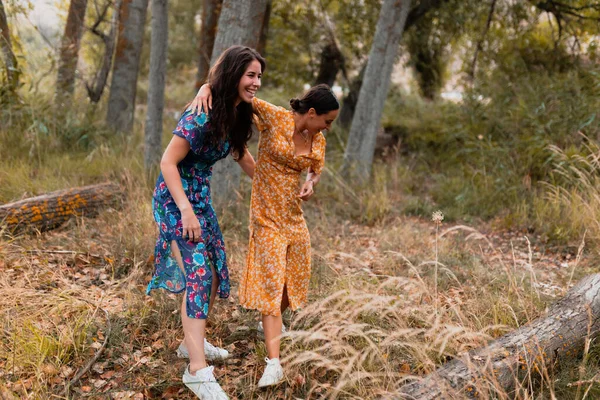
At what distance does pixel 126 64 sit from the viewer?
9359 millimetres

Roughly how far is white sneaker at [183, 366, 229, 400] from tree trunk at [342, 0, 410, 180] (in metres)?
5.67

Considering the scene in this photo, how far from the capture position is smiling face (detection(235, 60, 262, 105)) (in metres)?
3.10

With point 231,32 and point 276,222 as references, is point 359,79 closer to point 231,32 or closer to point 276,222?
point 231,32

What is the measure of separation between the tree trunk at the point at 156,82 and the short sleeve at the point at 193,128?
4.34 m

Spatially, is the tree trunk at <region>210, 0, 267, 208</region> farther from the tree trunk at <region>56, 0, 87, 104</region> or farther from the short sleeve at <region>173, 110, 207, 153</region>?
the tree trunk at <region>56, 0, 87, 104</region>

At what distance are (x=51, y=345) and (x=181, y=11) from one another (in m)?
18.2

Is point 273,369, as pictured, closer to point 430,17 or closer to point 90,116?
point 90,116

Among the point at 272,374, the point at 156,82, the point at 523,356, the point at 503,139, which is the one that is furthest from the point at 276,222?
the point at 503,139

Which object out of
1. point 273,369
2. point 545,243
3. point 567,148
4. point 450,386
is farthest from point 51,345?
point 567,148

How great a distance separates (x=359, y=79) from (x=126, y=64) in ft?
16.6

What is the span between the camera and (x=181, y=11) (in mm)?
19688

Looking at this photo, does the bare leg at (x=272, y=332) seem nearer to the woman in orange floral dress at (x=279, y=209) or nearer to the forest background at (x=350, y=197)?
the woman in orange floral dress at (x=279, y=209)

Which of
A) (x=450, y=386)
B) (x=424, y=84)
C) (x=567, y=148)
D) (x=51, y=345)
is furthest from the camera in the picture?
(x=424, y=84)

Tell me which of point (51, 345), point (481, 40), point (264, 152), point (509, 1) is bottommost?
point (51, 345)
